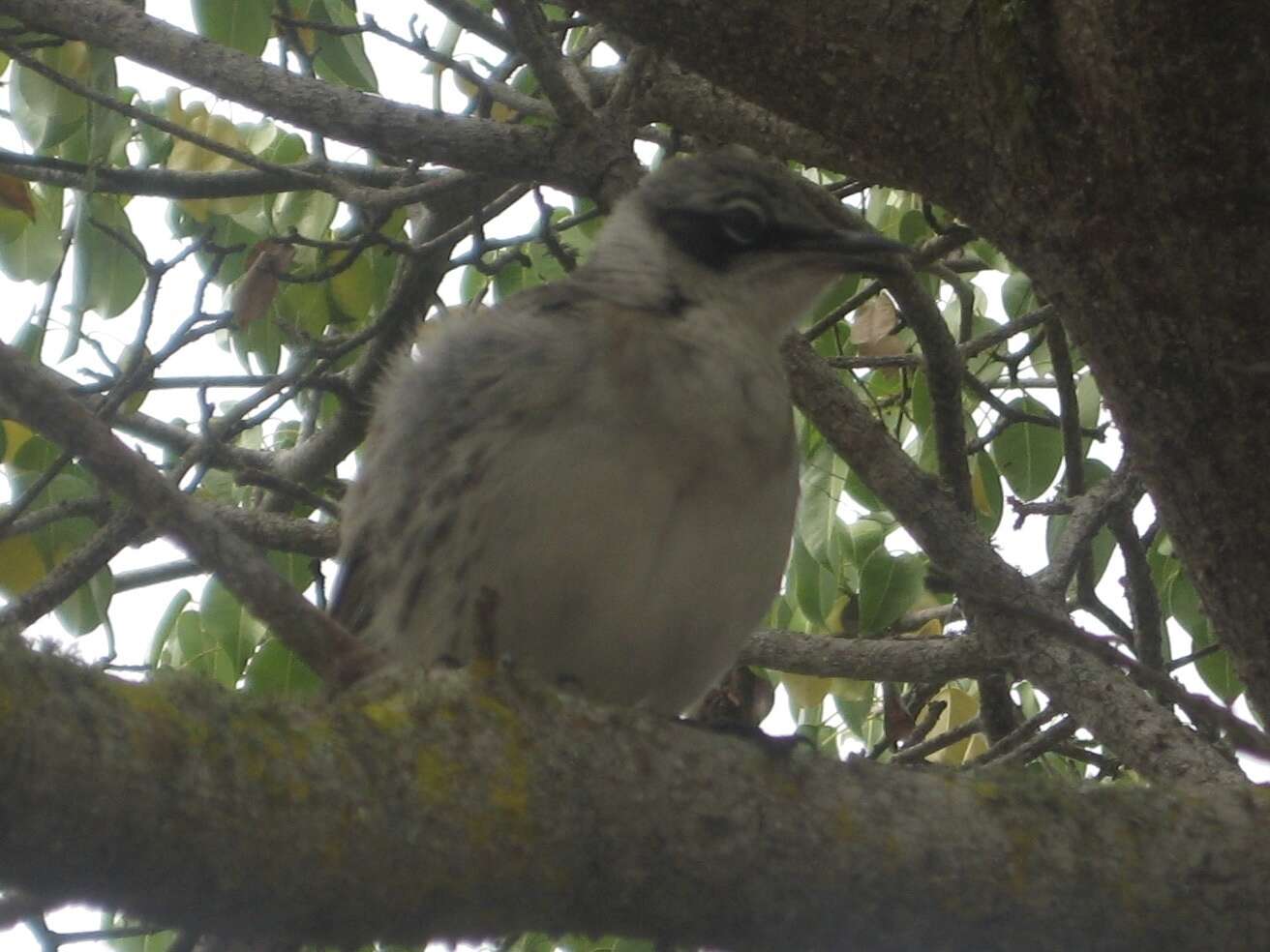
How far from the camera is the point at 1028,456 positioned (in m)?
6.17

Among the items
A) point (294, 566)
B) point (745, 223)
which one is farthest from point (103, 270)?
point (745, 223)

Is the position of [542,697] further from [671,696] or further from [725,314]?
[725,314]

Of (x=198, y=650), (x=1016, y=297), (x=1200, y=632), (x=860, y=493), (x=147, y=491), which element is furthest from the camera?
(x=1016, y=297)

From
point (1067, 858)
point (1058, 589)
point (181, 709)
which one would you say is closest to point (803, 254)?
point (1058, 589)

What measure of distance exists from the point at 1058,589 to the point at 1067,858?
240 cm

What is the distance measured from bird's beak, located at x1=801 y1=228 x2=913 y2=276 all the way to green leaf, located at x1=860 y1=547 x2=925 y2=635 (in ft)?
3.60

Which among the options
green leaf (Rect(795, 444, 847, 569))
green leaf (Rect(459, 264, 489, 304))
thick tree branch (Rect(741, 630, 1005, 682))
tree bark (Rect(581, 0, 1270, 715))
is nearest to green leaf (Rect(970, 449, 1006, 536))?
green leaf (Rect(795, 444, 847, 569))

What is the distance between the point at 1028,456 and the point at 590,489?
2.49 m

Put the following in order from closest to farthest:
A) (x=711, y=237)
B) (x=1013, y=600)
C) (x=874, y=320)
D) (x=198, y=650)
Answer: (x=1013, y=600) → (x=711, y=237) → (x=198, y=650) → (x=874, y=320)

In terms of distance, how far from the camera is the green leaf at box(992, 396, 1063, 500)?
614cm

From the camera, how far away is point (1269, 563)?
11.5 feet

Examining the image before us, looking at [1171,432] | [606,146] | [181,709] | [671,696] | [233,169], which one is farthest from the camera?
[233,169]

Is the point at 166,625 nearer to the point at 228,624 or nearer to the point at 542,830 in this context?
the point at 228,624

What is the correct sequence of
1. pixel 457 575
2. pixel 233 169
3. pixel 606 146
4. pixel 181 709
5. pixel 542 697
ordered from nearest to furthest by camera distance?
1. pixel 181 709
2. pixel 542 697
3. pixel 457 575
4. pixel 606 146
5. pixel 233 169
